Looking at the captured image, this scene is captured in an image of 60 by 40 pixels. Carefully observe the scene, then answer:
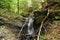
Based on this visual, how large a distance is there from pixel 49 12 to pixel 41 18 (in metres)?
0.45

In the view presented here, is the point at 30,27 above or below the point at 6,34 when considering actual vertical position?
above

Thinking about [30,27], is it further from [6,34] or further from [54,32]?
[54,32]

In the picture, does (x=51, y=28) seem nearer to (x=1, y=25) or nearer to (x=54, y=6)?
(x=54, y=6)

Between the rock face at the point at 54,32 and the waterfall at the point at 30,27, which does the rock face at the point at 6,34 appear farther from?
the rock face at the point at 54,32

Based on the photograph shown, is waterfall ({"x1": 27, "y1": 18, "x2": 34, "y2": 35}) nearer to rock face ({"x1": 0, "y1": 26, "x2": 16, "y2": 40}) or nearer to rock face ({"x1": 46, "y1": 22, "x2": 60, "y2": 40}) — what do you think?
rock face ({"x1": 0, "y1": 26, "x2": 16, "y2": 40})

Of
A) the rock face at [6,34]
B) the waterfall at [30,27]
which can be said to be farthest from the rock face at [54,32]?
the rock face at [6,34]

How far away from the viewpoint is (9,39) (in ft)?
22.1

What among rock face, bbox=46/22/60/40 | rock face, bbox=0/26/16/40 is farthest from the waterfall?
rock face, bbox=46/22/60/40

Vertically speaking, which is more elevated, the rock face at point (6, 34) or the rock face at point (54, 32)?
the rock face at point (54, 32)

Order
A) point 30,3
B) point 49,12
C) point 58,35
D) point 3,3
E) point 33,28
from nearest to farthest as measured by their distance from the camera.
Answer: point 58,35 → point 49,12 → point 33,28 → point 3,3 → point 30,3

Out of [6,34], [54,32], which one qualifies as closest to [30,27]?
[6,34]

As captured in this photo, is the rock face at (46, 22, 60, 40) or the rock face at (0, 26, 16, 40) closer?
the rock face at (46, 22, 60, 40)

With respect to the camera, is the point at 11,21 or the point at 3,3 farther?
the point at 3,3

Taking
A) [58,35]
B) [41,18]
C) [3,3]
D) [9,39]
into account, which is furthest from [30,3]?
[58,35]
